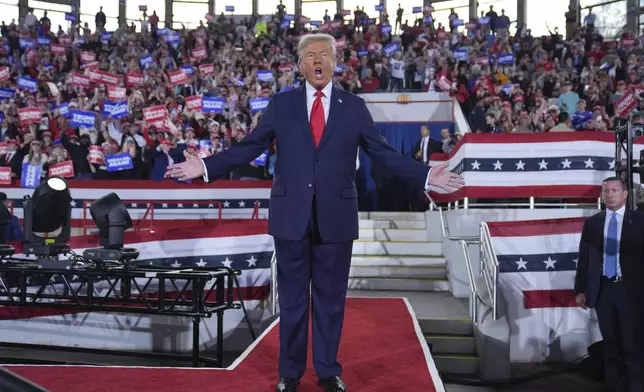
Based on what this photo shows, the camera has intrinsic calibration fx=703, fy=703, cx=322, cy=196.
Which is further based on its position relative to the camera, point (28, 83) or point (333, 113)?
point (28, 83)

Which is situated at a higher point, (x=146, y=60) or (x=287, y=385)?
(x=146, y=60)

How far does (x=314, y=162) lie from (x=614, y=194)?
350cm

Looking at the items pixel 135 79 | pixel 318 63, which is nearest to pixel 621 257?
pixel 318 63

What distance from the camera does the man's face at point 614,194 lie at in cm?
571

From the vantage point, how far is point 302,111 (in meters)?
3.28

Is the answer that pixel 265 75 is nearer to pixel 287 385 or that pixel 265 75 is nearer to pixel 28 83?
pixel 28 83

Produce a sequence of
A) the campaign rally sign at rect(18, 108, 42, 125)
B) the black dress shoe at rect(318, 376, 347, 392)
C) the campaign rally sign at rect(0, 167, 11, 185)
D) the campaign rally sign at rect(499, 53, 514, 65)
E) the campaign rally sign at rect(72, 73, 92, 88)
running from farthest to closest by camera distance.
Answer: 1. the campaign rally sign at rect(499, 53, 514, 65)
2. the campaign rally sign at rect(72, 73, 92, 88)
3. the campaign rally sign at rect(18, 108, 42, 125)
4. the campaign rally sign at rect(0, 167, 11, 185)
5. the black dress shoe at rect(318, 376, 347, 392)

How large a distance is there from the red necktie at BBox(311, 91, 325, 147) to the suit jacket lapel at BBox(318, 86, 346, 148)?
1.4 inches

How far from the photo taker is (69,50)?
1816 centimetres

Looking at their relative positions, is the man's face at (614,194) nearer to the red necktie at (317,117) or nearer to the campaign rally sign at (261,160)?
the red necktie at (317,117)

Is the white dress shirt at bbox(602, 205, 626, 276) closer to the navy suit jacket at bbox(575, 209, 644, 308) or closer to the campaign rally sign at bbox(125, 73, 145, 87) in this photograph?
the navy suit jacket at bbox(575, 209, 644, 308)

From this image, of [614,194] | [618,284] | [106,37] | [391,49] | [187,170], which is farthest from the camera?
[106,37]

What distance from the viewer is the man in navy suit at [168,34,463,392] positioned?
10.5 ft

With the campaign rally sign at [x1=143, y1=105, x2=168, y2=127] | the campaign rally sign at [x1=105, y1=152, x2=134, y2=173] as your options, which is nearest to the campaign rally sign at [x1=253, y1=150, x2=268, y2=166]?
the campaign rally sign at [x1=143, y1=105, x2=168, y2=127]
